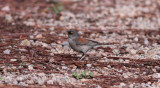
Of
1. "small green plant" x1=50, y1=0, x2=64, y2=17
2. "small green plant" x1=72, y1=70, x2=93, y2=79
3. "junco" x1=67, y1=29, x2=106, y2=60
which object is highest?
"small green plant" x1=50, y1=0, x2=64, y2=17

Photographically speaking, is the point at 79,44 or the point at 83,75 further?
the point at 79,44

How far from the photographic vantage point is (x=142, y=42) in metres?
10.1

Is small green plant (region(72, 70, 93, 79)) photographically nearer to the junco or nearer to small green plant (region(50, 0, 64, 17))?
the junco

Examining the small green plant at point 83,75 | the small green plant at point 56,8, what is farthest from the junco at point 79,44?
the small green plant at point 56,8

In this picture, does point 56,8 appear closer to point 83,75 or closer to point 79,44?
point 79,44

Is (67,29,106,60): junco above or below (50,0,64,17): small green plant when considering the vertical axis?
below

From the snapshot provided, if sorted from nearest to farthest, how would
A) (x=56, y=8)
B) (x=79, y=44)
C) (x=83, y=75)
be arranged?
(x=83, y=75) < (x=79, y=44) < (x=56, y=8)

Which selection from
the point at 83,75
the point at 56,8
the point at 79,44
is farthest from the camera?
the point at 56,8

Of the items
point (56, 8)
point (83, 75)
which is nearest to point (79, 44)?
point (83, 75)

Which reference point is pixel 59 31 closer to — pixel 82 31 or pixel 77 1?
pixel 82 31

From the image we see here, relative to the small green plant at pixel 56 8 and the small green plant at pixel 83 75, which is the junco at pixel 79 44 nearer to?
the small green plant at pixel 83 75

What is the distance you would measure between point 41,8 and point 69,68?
310 inches

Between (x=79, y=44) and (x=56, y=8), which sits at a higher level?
(x=56, y=8)

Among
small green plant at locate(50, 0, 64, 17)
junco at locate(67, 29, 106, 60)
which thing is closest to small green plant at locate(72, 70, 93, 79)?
junco at locate(67, 29, 106, 60)
